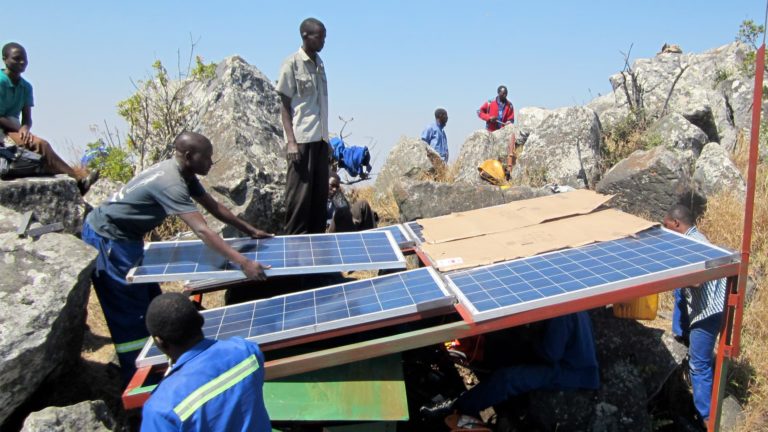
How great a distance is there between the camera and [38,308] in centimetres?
400

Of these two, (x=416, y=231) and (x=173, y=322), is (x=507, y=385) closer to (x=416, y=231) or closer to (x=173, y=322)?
(x=416, y=231)

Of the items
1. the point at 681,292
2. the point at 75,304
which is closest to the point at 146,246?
the point at 75,304

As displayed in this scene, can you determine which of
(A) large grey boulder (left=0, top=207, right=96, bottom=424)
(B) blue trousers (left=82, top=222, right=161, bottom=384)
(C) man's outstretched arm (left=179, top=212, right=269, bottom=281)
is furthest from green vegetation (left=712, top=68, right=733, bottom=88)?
(A) large grey boulder (left=0, top=207, right=96, bottom=424)

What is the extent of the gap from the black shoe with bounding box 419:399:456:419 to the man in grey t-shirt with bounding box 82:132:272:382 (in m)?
2.35

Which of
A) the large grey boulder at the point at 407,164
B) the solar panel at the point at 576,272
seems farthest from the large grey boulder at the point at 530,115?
the solar panel at the point at 576,272

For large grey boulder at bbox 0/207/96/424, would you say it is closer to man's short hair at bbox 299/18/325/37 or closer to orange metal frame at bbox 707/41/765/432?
man's short hair at bbox 299/18/325/37

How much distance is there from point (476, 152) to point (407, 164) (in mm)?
1712

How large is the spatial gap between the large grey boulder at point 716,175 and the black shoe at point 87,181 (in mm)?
8662

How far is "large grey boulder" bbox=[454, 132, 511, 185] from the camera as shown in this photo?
1154cm

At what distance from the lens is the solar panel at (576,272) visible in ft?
12.8

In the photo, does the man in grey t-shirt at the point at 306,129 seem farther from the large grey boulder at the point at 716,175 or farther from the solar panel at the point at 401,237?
the large grey boulder at the point at 716,175

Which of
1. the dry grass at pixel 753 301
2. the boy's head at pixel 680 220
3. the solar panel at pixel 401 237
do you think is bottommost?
the dry grass at pixel 753 301

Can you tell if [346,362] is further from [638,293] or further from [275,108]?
[275,108]

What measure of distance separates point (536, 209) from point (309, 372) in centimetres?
293
